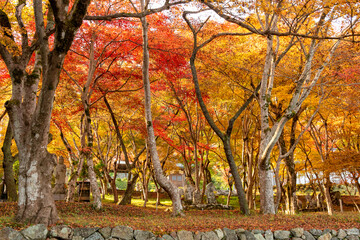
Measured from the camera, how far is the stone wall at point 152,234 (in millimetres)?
5348

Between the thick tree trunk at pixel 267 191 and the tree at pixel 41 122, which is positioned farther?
the thick tree trunk at pixel 267 191

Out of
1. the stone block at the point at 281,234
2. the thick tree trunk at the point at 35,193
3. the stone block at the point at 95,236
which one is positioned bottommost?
the stone block at the point at 281,234

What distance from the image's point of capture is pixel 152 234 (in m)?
6.05

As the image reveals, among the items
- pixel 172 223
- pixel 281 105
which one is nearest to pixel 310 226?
pixel 172 223

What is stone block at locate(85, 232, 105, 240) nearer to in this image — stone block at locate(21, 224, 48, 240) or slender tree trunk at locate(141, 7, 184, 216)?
stone block at locate(21, 224, 48, 240)

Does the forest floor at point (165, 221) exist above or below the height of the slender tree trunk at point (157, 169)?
below

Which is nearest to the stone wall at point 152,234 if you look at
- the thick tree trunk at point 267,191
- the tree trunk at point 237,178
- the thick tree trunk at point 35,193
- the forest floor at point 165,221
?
the forest floor at point 165,221

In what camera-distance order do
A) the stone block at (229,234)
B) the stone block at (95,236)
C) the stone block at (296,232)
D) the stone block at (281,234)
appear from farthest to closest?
the stone block at (296,232) → the stone block at (281,234) → the stone block at (229,234) → the stone block at (95,236)

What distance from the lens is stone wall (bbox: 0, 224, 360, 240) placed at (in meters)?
5.35

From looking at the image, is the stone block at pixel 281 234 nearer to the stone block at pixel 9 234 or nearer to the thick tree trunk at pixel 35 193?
the thick tree trunk at pixel 35 193

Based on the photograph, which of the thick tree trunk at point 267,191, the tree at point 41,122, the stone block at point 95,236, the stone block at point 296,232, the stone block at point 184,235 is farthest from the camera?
the thick tree trunk at point 267,191

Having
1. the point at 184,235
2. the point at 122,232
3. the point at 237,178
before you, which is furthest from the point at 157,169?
the point at 122,232

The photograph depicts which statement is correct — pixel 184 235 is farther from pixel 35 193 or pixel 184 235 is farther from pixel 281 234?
pixel 35 193

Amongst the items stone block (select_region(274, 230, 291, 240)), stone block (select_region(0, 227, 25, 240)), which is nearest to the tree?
stone block (select_region(0, 227, 25, 240))
